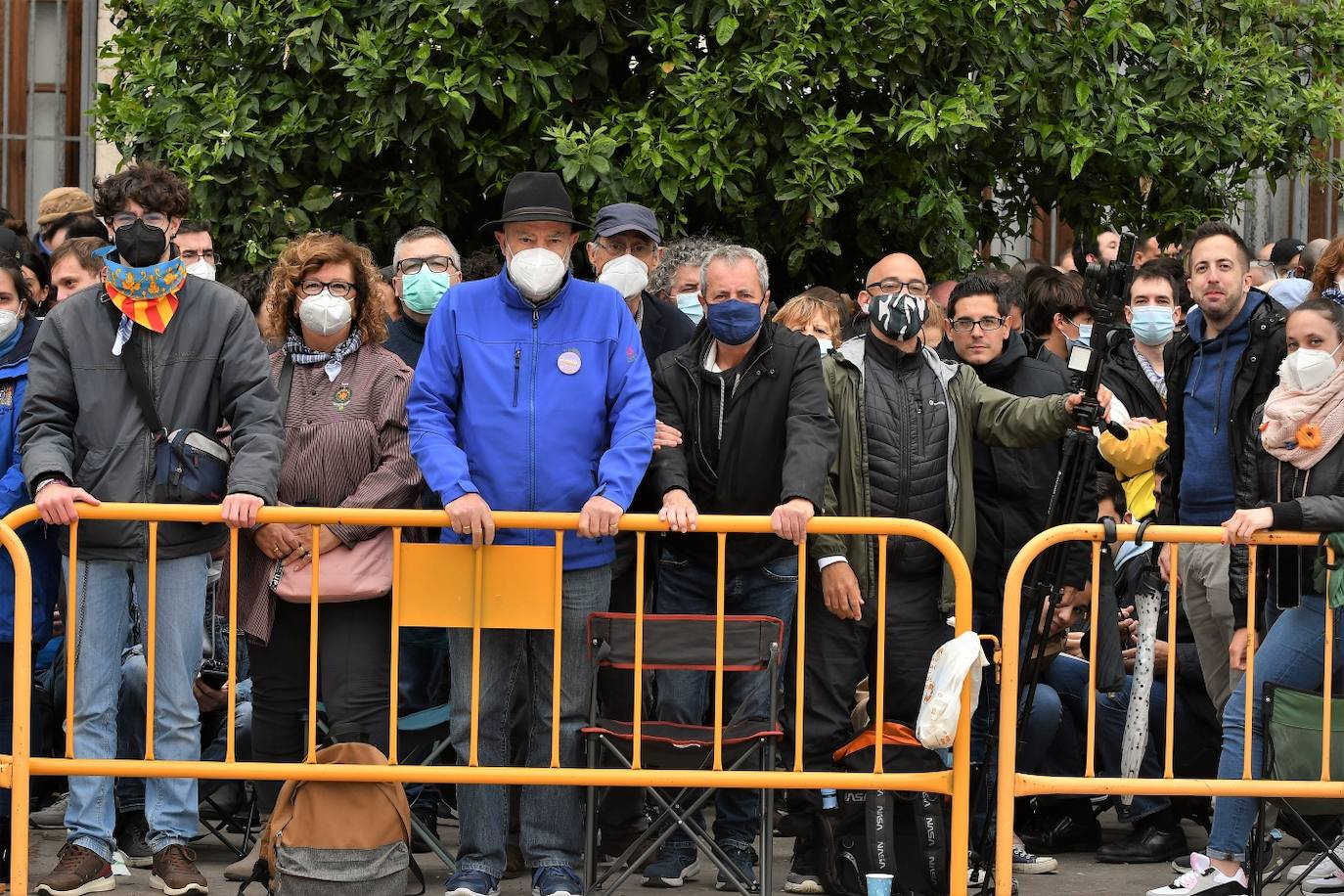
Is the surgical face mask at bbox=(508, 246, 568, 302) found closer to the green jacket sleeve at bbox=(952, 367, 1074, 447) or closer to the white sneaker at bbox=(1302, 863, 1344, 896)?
the green jacket sleeve at bbox=(952, 367, 1074, 447)

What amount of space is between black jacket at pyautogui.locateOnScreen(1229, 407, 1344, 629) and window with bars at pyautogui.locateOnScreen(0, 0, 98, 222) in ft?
29.4

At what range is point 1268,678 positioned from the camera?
6668mm

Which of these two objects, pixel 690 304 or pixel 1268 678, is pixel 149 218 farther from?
pixel 1268 678

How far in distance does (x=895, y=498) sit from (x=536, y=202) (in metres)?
1.67

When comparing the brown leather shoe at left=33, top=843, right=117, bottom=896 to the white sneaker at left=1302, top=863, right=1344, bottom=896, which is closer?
the brown leather shoe at left=33, top=843, right=117, bottom=896

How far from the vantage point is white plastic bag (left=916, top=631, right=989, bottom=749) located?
20.5 ft

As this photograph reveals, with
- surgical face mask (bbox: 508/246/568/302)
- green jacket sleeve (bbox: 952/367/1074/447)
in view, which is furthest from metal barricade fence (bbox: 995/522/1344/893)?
surgical face mask (bbox: 508/246/568/302)

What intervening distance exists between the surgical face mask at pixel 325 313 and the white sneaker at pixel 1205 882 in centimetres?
352

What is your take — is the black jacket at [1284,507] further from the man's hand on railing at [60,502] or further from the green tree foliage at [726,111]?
the man's hand on railing at [60,502]

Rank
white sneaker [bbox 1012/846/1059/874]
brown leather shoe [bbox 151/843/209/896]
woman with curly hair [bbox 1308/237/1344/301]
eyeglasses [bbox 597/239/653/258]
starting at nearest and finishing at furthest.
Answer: brown leather shoe [bbox 151/843/209/896]
white sneaker [bbox 1012/846/1059/874]
eyeglasses [bbox 597/239/653/258]
woman with curly hair [bbox 1308/237/1344/301]

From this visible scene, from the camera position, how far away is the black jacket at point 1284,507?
6.46m

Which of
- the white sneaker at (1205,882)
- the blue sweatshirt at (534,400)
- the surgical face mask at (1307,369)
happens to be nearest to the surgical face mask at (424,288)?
the blue sweatshirt at (534,400)

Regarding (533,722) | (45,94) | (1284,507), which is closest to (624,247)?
(533,722)

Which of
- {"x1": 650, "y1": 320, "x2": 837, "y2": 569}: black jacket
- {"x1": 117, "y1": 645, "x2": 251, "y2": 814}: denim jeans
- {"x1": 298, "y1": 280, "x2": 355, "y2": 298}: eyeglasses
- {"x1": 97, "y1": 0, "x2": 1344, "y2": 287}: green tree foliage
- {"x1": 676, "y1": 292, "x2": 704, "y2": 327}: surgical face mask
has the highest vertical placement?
{"x1": 97, "y1": 0, "x2": 1344, "y2": 287}: green tree foliage
